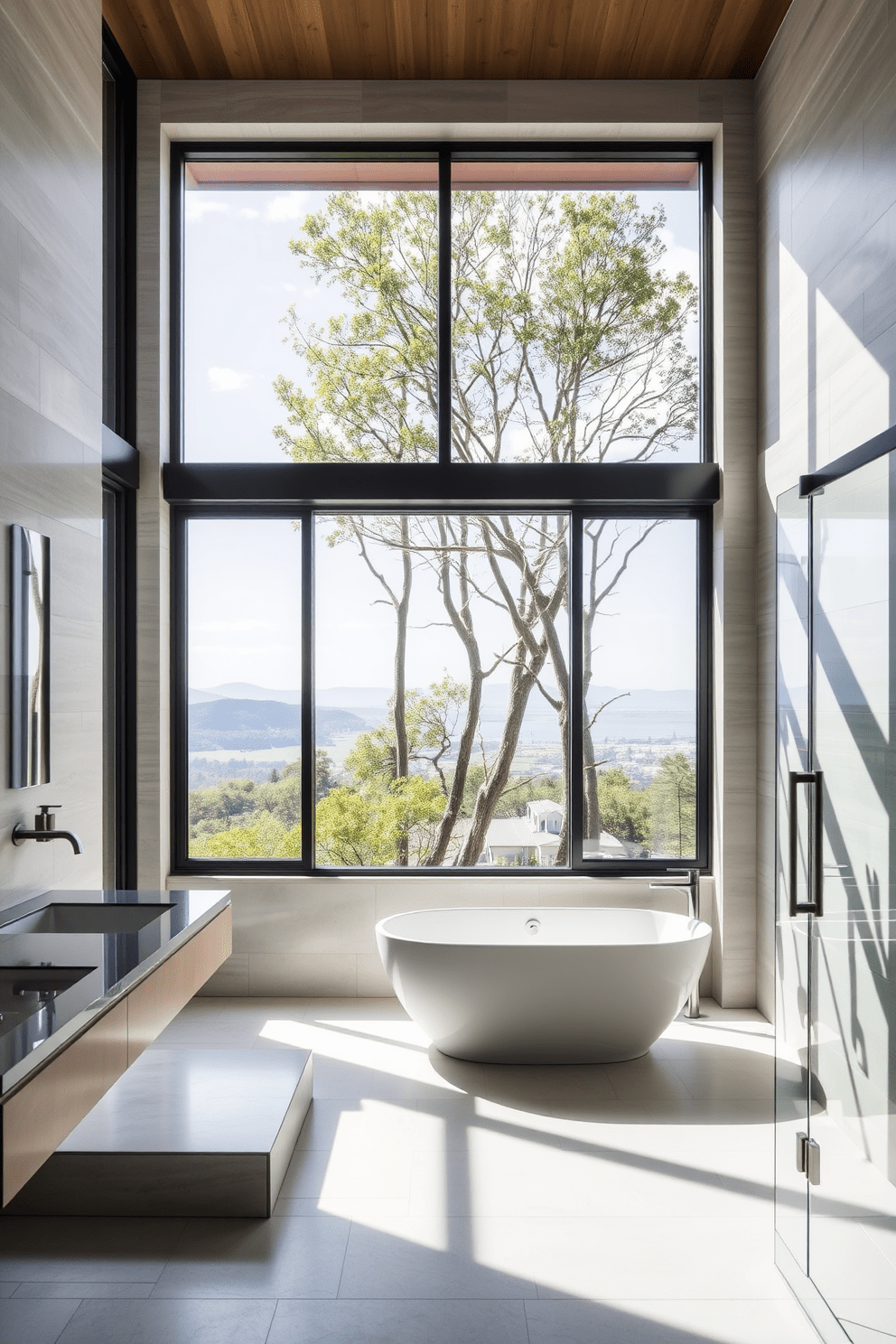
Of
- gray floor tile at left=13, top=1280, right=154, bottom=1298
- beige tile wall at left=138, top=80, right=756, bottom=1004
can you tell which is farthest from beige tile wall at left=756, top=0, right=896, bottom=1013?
gray floor tile at left=13, top=1280, right=154, bottom=1298

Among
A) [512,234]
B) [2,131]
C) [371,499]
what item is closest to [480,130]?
[512,234]

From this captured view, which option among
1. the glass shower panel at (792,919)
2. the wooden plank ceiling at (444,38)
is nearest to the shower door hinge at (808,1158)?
the glass shower panel at (792,919)

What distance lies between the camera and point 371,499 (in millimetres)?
4422

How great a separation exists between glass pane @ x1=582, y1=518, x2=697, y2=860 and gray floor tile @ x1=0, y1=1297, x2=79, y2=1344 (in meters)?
2.92

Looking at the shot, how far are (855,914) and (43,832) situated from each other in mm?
2020

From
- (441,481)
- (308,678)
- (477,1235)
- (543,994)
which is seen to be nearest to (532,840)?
(543,994)

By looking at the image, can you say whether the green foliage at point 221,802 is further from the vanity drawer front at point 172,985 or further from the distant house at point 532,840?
the vanity drawer front at point 172,985

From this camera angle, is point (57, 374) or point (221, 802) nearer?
point (57, 374)

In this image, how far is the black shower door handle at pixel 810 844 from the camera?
2.12m

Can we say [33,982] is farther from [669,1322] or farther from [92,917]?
[669,1322]

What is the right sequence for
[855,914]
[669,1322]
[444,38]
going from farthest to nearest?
1. [444,38]
2. [669,1322]
3. [855,914]

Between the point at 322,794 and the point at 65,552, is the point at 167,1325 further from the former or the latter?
the point at 322,794

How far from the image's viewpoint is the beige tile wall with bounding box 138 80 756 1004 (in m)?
4.34

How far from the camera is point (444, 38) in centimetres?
410
